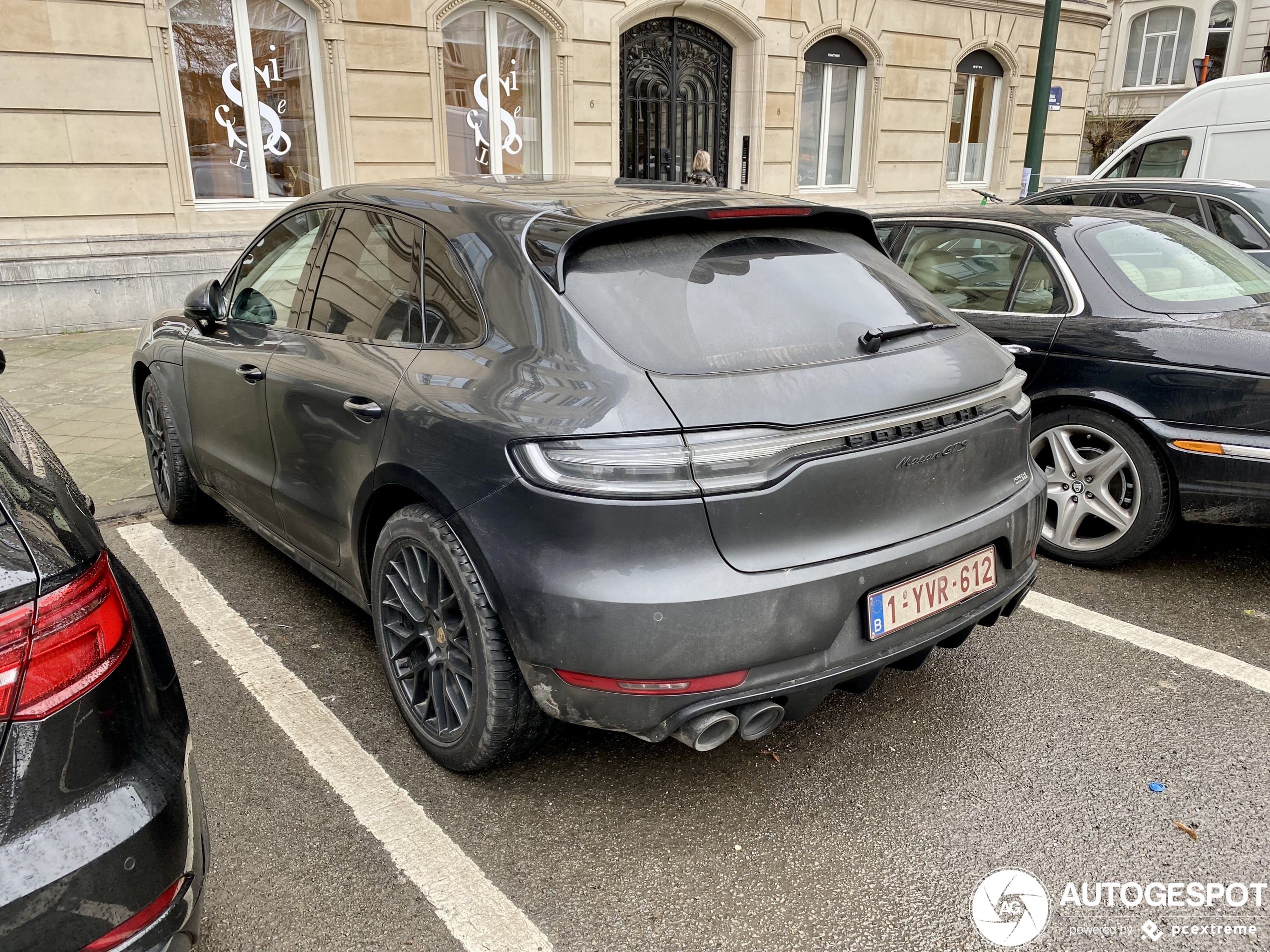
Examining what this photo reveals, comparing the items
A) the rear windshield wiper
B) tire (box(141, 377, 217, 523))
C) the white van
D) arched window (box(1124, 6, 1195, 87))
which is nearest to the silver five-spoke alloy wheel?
the rear windshield wiper

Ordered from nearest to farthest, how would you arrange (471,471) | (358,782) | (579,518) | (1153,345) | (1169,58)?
(579,518)
(471,471)
(358,782)
(1153,345)
(1169,58)

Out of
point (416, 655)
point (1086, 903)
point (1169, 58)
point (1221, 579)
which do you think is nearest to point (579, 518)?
point (416, 655)

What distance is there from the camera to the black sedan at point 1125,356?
3.80 metres

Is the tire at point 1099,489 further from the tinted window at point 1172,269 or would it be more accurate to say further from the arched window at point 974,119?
the arched window at point 974,119

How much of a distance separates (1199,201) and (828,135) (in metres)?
10.6

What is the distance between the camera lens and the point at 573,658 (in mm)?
2230

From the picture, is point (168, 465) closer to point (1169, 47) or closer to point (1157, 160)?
point (1157, 160)

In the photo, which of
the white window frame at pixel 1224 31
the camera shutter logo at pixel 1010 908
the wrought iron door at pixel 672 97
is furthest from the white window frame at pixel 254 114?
the white window frame at pixel 1224 31

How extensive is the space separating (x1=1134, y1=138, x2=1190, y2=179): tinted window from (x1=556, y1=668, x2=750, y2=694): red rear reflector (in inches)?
440

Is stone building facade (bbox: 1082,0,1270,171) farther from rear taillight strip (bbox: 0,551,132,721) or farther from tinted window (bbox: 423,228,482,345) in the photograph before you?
rear taillight strip (bbox: 0,551,132,721)

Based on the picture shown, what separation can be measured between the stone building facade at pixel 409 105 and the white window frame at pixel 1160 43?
Answer: 25.9 meters

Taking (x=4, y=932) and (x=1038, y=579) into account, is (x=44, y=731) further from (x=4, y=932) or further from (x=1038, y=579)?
(x=1038, y=579)

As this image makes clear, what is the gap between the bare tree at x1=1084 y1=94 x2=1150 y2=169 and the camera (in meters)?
34.0

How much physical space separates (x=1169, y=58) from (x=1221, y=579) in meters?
44.2
